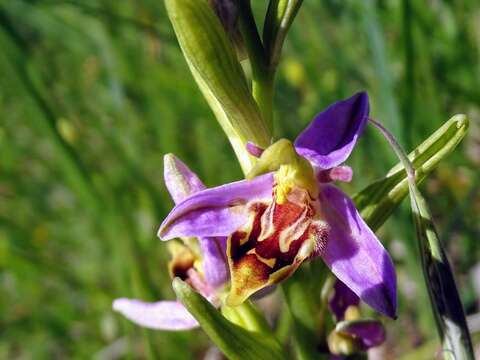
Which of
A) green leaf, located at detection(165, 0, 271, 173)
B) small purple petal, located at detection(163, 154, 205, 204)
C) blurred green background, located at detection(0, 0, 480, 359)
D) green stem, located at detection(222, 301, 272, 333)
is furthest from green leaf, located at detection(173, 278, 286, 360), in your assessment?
blurred green background, located at detection(0, 0, 480, 359)

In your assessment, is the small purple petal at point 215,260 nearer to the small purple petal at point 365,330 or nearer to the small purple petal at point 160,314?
the small purple petal at point 160,314

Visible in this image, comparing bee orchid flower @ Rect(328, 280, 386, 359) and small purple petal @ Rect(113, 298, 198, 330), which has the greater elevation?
small purple petal @ Rect(113, 298, 198, 330)

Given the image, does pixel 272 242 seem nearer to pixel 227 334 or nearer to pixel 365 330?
pixel 227 334

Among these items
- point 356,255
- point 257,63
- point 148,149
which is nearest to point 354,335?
point 356,255

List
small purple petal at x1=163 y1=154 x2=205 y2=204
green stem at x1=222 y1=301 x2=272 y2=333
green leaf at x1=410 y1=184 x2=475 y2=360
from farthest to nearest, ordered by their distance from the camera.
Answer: green stem at x1=222 y1=301 x2=272 y2=333, small purple petal at x1=163 y1=154 x2=205 y2=204, green leaf at x1=410 y1=184 x2=475 y2=360

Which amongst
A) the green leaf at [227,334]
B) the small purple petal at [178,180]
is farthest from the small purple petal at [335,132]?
the green leaf at [227,334]

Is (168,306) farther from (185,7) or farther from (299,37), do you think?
(299,37)

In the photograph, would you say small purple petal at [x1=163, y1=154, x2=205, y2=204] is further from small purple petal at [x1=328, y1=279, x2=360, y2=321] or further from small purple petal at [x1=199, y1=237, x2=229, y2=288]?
small purple petal at [x1=328, y1=279, x2=360, y2=321]
